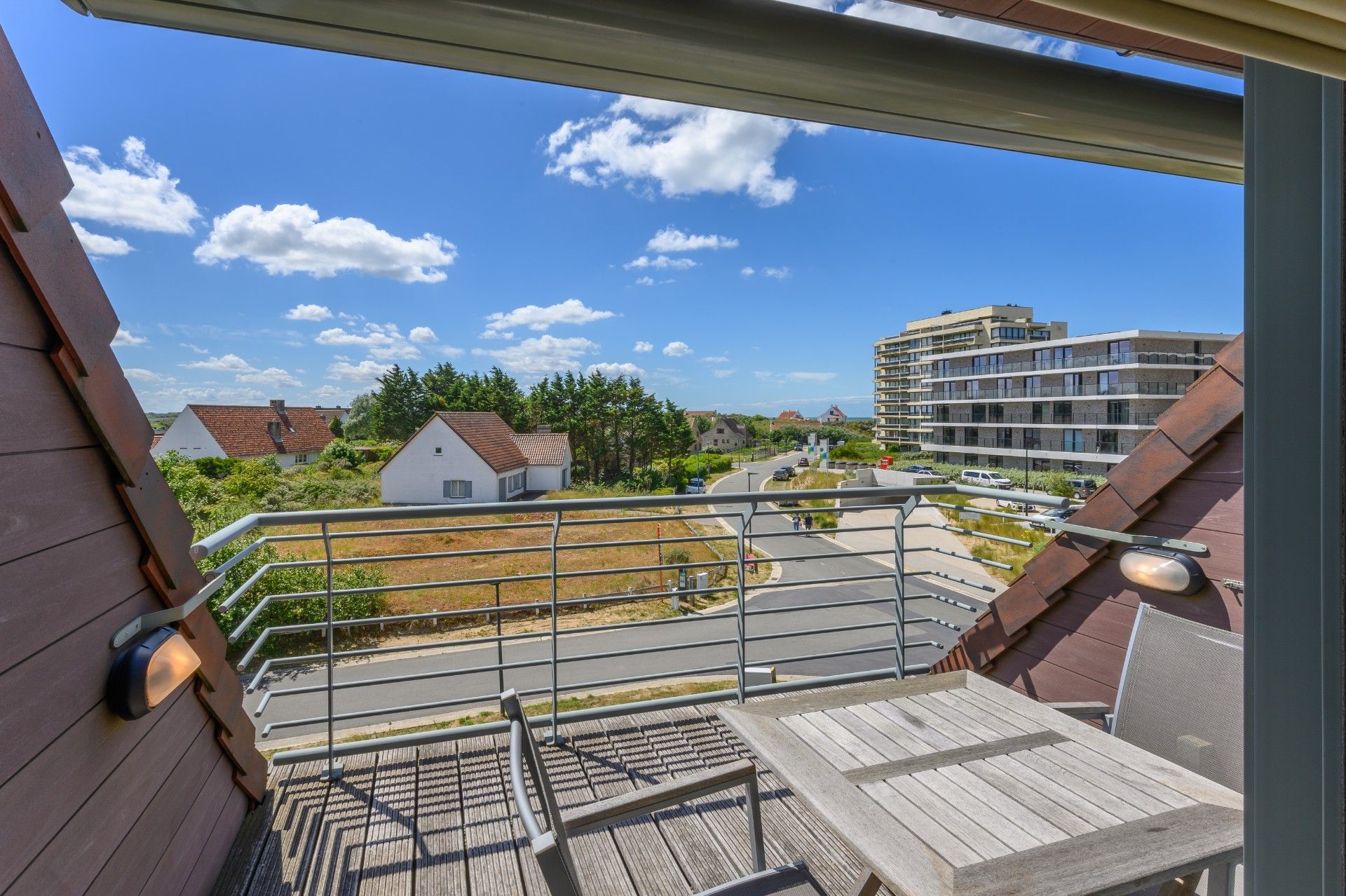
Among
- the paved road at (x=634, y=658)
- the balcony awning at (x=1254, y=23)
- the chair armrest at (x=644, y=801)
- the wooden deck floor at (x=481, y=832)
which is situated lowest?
the paved road at (x=634, y=658)

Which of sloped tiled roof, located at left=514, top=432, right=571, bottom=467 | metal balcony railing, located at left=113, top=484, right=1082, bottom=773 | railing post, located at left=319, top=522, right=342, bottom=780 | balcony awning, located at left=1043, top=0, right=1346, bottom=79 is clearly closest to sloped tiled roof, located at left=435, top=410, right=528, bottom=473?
sloped tiled roof, located at left=514, top=432, right=571, bottom=467

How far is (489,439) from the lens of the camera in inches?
960

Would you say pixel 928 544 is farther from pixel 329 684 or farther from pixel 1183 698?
pixel 329 684

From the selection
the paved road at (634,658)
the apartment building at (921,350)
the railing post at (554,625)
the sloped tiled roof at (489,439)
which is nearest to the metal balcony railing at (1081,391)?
the railing post at (554,625)

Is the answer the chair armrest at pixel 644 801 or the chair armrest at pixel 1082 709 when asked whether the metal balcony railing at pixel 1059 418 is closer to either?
the chair armrest at pixel 1082 709

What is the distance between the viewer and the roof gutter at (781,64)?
2.83ft

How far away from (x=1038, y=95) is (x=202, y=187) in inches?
2140

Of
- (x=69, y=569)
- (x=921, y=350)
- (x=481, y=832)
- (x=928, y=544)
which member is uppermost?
(x=921, y=350)

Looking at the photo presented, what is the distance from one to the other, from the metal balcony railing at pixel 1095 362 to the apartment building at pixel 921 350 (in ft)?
12.7

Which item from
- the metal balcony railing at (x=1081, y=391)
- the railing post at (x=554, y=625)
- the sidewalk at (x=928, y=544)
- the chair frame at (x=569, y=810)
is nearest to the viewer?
the chair frame at (x=569, y=810)

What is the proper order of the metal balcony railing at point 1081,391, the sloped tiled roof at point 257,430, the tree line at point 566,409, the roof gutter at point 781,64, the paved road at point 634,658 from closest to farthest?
the roof gutter at point 781,64 < the paved road at point 634,658 < the metal balcony railing at point 1081,391 < the sloped tiled roof at point 257,430 < the tree line at point 566,409

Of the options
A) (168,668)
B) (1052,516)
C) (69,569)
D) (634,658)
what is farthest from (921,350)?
(69,569)

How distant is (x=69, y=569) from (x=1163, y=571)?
2833 mm

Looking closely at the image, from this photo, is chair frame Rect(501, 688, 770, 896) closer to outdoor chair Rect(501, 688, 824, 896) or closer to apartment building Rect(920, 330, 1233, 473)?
outdoor chair Rect(501, 688, 824, 896)
